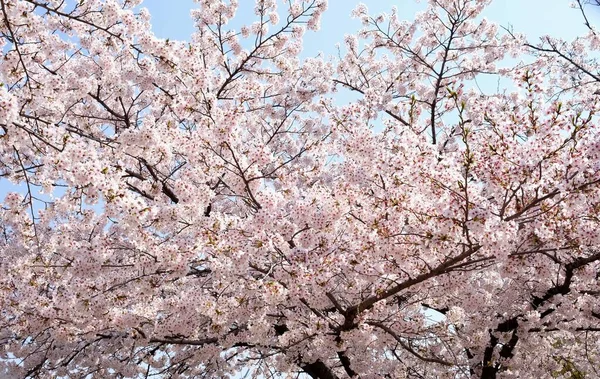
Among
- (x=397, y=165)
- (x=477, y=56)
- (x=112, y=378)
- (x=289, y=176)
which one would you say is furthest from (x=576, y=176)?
(x=112, y=378)

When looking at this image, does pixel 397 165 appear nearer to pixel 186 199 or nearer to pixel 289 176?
pixel 289 176

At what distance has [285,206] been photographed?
19.4ft

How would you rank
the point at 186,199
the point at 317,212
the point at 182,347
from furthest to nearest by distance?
1. the point at 182,347
2. the point at 186,199
3. the point at 317,212

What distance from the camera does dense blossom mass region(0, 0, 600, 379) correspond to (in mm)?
4406

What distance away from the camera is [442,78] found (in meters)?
9.30

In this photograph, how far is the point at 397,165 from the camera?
5094 mm

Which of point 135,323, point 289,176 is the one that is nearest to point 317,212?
point 289,176

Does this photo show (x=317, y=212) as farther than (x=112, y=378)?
No

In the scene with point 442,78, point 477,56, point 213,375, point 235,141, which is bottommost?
point 213,375

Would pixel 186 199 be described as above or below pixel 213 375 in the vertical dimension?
above

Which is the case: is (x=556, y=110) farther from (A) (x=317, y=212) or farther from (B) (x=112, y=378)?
(B) (x=112, y=378)

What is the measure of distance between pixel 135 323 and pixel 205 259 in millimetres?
1277

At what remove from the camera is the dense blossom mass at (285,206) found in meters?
4.41

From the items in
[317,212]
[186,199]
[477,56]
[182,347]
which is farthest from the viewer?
[477,56]
